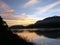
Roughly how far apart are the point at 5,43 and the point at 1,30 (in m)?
1.42

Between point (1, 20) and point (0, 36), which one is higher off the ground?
point (1, 20)

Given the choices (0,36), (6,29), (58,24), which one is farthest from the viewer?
(58,24)

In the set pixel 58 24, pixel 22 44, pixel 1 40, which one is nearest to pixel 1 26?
pixel 1 40

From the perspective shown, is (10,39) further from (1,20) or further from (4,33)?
(1,20)

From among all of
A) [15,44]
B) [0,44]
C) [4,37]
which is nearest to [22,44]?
[15,44]

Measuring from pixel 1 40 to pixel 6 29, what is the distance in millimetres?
1621

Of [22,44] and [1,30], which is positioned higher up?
[1,30]

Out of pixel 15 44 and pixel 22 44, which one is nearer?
pixel 15 44

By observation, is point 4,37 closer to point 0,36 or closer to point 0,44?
point 0,36

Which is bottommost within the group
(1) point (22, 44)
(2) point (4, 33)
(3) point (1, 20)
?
(1) point (22, 44)

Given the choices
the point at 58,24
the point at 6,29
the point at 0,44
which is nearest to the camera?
the point at 0,44

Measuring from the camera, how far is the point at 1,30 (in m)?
14.9

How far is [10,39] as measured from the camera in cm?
1527

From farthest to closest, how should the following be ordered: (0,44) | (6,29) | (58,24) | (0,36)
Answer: (58,24) → (6,29) → (0,36) → (0,44)
